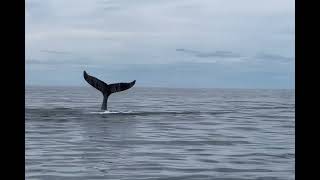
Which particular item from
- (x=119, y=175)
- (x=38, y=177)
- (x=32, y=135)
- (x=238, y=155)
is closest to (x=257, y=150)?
(x=238, y=155)

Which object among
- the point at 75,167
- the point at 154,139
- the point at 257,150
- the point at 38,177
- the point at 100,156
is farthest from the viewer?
the point at 154,139

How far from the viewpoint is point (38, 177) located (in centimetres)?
1012
